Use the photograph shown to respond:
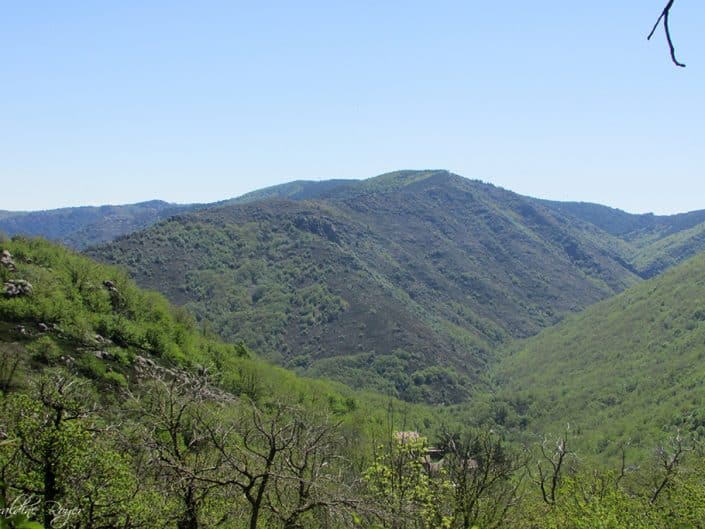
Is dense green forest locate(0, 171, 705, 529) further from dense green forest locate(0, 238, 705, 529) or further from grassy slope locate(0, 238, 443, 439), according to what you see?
grassy slope locate(0, 238, 443, 439)

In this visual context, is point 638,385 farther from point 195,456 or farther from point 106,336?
point 195,456

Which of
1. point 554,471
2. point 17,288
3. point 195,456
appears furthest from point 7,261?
point 554,471

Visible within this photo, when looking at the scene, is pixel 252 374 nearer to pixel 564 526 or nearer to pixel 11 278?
pixel 11 278

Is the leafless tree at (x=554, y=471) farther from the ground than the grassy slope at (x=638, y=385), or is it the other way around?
the leafless tree at (x=554, y=471)

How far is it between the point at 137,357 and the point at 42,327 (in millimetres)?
11534

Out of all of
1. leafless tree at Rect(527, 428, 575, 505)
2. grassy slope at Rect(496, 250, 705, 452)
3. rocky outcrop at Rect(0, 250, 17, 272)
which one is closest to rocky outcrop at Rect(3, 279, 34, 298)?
rocky outcrop at Rect(0, 250, 17, 272)

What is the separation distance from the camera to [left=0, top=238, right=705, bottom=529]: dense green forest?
15.2 m

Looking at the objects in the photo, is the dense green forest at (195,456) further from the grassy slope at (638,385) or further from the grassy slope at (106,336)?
the grassy slope at (638,385)

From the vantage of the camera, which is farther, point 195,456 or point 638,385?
point 638,385

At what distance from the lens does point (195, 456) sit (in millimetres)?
21875

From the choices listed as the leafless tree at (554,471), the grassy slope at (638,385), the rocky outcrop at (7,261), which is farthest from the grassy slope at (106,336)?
the grassy slope at (638,385)

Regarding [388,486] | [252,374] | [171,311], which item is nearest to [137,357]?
[252,374]

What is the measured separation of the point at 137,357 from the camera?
66750 millimetres

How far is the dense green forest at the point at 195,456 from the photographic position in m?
15.2
